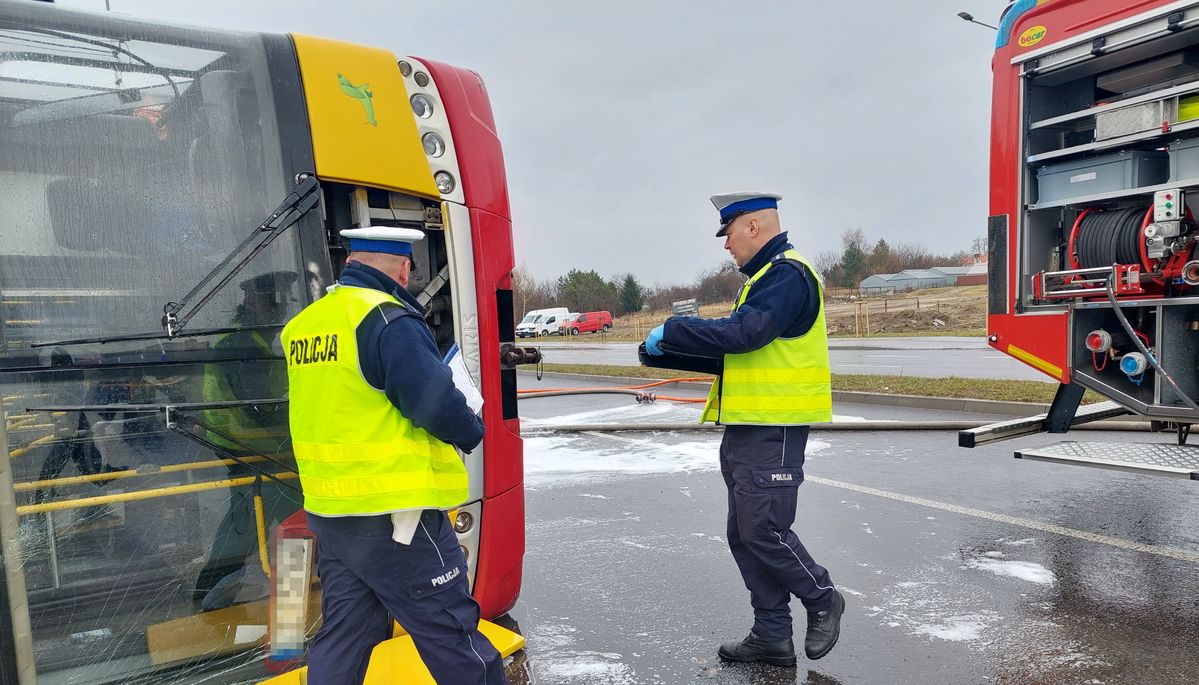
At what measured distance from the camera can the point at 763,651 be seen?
323cm

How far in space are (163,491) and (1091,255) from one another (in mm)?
5099

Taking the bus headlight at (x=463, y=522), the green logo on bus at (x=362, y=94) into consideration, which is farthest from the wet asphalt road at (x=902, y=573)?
the green logo on bus at (x=362, y=94)

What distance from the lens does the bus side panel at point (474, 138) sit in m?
2.98

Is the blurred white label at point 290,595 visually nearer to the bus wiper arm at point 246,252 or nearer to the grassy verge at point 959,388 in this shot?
the bus wiper arm at point 246,252

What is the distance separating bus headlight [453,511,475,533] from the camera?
2939 mm

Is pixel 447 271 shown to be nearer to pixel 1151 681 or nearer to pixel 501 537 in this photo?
pixel 501 537

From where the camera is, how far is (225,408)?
Answer: 7.97ft

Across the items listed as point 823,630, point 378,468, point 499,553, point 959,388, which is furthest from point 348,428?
point 959,388

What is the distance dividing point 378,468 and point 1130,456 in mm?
4284

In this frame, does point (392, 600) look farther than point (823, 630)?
No

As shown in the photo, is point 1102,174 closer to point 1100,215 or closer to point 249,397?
point 1100,215

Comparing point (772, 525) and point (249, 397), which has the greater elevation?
point (249, 397)

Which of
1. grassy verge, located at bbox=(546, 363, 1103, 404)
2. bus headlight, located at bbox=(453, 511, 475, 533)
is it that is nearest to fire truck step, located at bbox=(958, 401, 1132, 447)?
grassy verge, located at bbox=(546, 363, 1103, 404)

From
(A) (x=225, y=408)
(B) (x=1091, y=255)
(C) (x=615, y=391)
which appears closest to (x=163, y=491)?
(A) (x=225, y=408)
